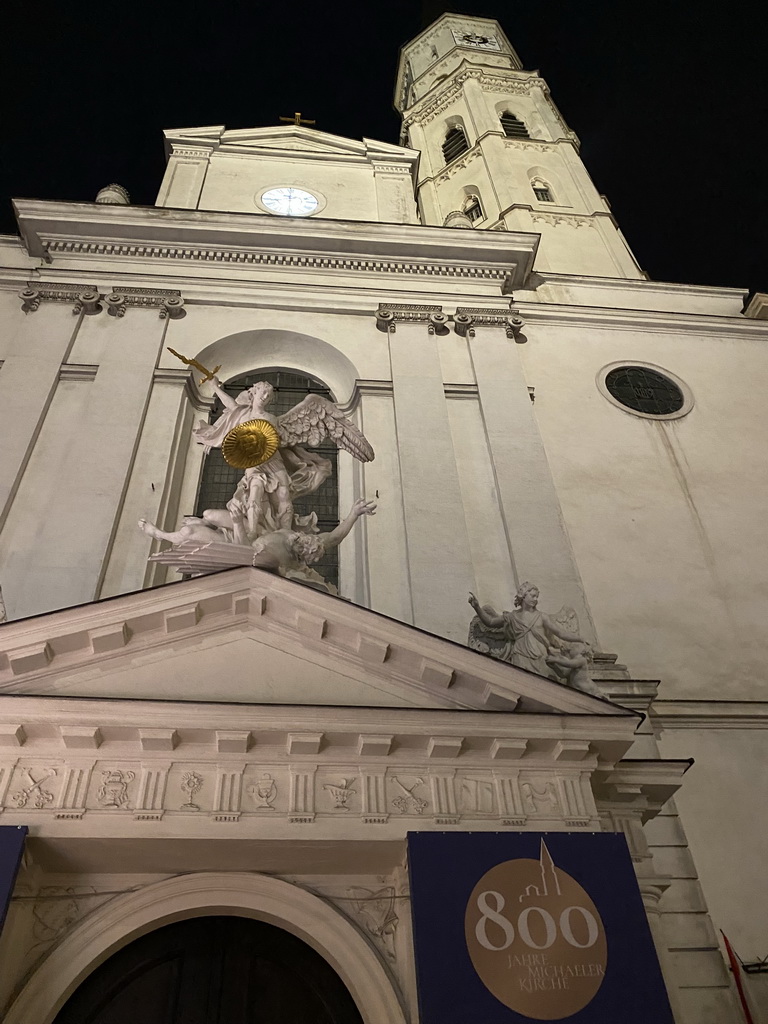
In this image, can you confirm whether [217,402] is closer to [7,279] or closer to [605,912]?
[7,279]

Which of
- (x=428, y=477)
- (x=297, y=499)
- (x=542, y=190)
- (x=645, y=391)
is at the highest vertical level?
(x=542, y=190)

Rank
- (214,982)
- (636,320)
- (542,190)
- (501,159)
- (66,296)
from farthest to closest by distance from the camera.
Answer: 1. (501,159)
2. (542,190)
3. (636,320)
4. (66,296)
5. (214,982)

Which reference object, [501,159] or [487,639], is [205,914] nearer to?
[487,639]

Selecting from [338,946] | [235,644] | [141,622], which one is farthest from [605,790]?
[141,622]

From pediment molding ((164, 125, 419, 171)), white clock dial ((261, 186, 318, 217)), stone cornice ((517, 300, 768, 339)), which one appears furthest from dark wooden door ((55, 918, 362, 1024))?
pediment molding ((164, 125, 419, 171))

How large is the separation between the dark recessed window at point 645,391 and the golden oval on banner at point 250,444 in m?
7.38

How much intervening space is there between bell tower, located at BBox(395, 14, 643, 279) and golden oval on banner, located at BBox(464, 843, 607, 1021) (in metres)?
13.5

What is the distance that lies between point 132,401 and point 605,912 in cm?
910

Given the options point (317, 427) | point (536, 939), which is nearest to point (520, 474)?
point (317, 427)

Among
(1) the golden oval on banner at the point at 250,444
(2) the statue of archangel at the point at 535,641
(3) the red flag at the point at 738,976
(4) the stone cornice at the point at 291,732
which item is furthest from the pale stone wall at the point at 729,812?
(1) the golden oval on banner at the point at 250,444

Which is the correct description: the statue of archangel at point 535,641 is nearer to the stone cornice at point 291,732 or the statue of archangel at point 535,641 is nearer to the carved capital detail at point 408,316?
the stone cornice at point 291,732

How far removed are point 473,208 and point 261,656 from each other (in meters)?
18.3

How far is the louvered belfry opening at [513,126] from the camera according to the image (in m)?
24.6

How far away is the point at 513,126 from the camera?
25.2 metres
